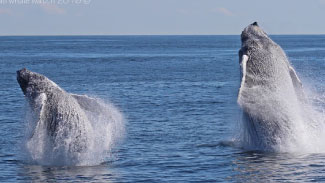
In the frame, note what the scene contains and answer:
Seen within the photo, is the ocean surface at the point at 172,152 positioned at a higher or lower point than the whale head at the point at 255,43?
lower

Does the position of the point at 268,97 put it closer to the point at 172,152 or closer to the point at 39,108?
the point at 172,152

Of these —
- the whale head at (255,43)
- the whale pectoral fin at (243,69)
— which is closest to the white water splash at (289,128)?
the whale pectoral fin at (243,69)

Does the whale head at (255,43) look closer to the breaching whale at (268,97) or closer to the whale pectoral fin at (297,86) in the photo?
the breaching whale at (268,97)

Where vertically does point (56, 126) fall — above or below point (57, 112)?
below

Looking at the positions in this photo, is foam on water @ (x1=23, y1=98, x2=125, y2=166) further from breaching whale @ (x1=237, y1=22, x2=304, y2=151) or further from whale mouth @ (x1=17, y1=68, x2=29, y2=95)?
breaching whale @ (x1=237, y1=22, x2=304, y2=151)

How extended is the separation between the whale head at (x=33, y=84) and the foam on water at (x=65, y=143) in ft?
1.58

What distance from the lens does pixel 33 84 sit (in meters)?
20.6

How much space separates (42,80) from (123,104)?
52.6 ft

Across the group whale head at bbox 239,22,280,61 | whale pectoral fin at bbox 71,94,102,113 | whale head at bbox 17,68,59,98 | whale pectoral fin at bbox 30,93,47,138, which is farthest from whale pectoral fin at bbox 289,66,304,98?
whale pectoral fin at bbox 30,93,47,138

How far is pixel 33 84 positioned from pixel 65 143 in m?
2.22

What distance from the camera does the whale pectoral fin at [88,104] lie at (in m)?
21.0

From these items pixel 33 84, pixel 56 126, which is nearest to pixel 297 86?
pixel 56 126

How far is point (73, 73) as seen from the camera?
63.2m

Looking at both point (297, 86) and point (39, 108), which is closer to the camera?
point (39, 108)
